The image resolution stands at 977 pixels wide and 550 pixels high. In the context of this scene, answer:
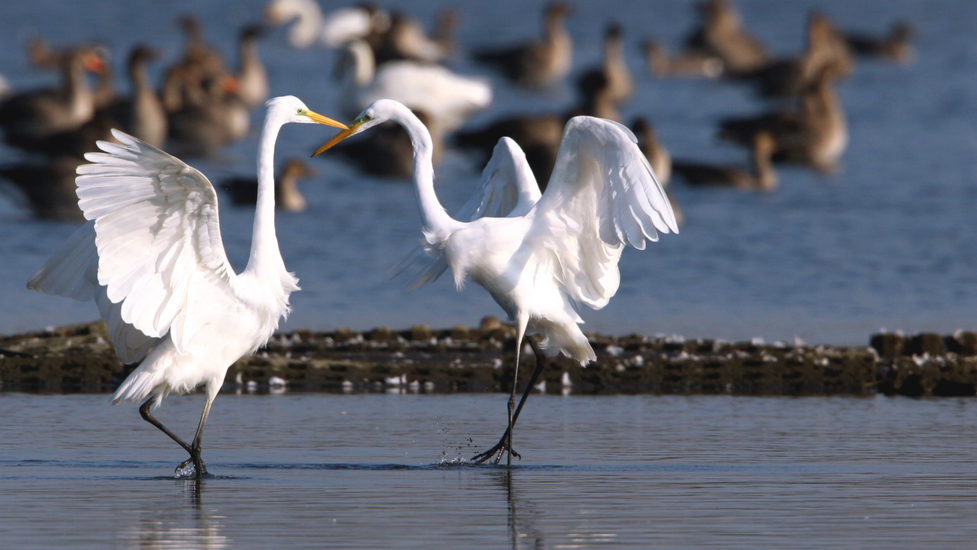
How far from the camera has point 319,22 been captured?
171ft

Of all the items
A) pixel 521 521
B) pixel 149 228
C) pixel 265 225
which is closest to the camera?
pixel 521 521

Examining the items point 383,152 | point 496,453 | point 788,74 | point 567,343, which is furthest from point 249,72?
point 496,453

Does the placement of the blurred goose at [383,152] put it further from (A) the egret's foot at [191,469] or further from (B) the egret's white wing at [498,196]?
(A) the egret's foot at [191,469]

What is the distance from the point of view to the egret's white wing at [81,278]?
9148mm

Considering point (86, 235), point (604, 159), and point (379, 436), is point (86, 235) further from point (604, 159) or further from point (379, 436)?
point (604, 159)

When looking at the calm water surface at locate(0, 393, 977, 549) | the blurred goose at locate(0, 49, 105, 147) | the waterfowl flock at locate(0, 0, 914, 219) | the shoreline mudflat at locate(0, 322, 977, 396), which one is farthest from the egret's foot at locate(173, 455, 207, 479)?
the blurred goose at locate(0, 49, 105, 147)

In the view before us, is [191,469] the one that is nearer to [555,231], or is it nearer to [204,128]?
[555,231]

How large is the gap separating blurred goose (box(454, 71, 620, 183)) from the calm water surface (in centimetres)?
1405

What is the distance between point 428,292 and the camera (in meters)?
17.8

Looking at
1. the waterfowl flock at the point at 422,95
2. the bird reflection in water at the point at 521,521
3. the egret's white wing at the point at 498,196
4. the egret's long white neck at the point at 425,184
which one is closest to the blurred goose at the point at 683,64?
the waterfowl flock at the point at 422,95

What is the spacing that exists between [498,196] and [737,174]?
15.9 meters

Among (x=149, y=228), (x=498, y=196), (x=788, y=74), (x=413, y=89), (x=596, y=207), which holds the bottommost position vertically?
(x=149, y=228)

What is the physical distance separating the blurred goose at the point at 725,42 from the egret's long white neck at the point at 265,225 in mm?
37948

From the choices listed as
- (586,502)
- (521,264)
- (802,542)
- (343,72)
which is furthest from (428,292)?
(343,72)
